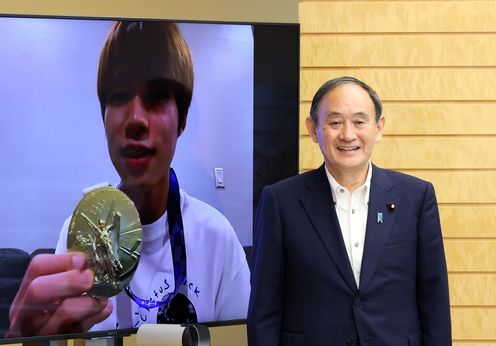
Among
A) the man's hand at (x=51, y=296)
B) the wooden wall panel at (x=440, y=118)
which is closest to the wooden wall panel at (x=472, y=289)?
the wooden wall panel at (x=440, y=118)

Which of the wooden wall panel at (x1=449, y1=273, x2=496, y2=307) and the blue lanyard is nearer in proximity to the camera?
the blue lanyard

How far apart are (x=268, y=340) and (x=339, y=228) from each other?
16.5 inches

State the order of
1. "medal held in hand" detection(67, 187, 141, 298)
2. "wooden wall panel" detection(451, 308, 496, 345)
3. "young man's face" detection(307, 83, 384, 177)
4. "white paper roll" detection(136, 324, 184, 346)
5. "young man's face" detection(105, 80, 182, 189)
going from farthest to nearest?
1. "wooden wall panel" detection(451, 308, 496, 345)
2. "young man's face" detection(105, 80, 182, 189)
3. "medal held in hand" detection(67, 187, 141, 298)
4. "white paper roll" detection(136, 324, 184, 346)
5. "young man's face" detection(307, 83, 384, 177)

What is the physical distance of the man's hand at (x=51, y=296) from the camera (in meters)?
3.75

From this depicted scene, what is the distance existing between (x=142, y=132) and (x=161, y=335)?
1.01 m

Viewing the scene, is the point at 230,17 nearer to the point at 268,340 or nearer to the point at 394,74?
the point at 394,74

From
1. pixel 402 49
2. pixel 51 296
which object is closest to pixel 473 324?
pixel 402 49

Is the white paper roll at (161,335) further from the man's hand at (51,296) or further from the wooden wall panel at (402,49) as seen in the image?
the wooden wall panel at (402,49)

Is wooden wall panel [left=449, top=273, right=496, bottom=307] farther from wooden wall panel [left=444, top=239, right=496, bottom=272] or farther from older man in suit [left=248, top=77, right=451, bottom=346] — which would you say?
older man in suit [left=248, top=77, right=451, bottom=346]

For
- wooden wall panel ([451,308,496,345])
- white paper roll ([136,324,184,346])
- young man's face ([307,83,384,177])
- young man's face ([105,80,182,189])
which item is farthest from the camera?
wooden wall panel ([451,308,496,345])

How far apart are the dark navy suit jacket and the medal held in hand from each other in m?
0.91

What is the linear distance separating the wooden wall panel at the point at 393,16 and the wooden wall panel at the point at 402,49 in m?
0.04

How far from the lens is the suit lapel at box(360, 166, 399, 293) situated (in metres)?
2.91

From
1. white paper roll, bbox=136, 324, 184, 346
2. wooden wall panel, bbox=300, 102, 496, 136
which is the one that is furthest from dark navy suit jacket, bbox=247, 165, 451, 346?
wooden wall panel, bbox=300, 102, 496, 136
